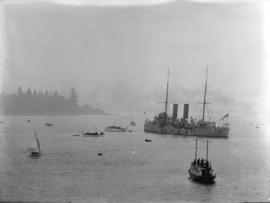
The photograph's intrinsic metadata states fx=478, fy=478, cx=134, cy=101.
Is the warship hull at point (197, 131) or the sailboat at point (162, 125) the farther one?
the sailboat at point (162, 125)

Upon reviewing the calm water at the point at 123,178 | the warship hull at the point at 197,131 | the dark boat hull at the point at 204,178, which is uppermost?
the warship hull at the point at 197,131

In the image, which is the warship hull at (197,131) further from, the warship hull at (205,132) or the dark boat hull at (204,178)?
the dark boat hull at (204,178)

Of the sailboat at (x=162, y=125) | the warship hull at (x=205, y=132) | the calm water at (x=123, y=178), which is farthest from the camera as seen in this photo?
the sailboat at (x=162, y=125)

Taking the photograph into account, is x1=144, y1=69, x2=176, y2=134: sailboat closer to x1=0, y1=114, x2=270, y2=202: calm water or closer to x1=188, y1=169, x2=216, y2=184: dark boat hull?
x1=0, y1=114, x2=270, y2=202: calm water

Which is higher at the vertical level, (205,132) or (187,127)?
(187,127)

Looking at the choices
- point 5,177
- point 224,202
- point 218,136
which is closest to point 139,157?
point 5,177

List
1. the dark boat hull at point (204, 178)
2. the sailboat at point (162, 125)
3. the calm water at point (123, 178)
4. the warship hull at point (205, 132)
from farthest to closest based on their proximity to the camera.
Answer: the sailboat at point (162, 125) → the warship hull at point (205, 132) → the dark boat hull at point (204, 178) → the calm water at point (123, 178)

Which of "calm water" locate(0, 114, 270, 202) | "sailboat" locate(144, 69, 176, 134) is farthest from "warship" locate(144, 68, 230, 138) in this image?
"calm water" locate(0, 114, 270, 202)

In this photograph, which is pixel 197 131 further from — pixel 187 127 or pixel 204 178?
pixel 204 178

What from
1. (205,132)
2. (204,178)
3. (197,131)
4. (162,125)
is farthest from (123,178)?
(162,125)

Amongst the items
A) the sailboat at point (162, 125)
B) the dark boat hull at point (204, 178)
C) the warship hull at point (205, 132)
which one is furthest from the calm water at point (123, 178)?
the sailboat at point (162, 125)

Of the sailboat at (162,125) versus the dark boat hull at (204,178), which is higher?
the sailboat at (162,125)
